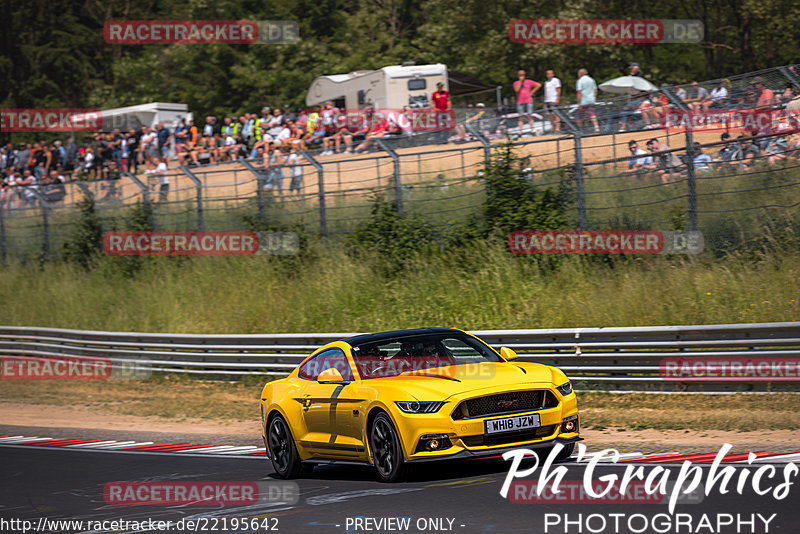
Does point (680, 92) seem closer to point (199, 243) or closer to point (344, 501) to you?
point (344, 501)

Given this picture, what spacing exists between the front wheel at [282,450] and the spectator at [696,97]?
32.9 feet

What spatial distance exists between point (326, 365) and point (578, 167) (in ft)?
35.6

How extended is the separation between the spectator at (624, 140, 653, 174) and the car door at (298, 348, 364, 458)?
10070mm

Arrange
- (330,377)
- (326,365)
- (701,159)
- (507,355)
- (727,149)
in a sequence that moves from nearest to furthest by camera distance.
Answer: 1. (330,377)
2. (507,355)
3. (326,365)
4. (727,149)
5. (701,159)

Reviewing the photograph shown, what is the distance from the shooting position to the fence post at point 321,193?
25484 millimetres

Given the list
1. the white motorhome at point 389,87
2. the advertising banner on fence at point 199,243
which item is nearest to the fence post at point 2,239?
the advertising banner on fence at point 199,243

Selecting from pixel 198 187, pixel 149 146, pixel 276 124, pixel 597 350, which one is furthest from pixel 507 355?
pixel 149 146

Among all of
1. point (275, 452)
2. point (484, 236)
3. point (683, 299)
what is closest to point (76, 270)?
point (484, 236)

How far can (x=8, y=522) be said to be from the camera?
381 inches

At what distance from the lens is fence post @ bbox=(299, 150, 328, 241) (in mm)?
25484

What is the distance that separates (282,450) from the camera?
38.1ft

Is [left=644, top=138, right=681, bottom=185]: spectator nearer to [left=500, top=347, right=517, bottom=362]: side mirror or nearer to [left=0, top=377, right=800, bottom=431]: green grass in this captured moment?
[left=0, top=377, right=800, bottom=431]: green grass

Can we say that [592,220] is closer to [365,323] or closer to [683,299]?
[683,299]

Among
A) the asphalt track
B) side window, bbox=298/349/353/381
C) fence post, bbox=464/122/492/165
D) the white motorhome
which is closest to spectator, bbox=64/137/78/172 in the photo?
the white motorhome
